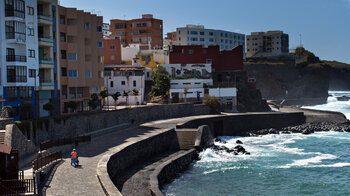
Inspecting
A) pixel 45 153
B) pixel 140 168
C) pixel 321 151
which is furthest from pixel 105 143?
pixel 321 151

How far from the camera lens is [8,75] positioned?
3781 centimetres

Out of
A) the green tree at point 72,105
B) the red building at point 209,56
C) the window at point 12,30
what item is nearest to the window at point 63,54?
the green tree at point 72,105

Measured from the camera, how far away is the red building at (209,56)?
79000 mm

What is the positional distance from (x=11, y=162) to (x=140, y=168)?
47.3 feet

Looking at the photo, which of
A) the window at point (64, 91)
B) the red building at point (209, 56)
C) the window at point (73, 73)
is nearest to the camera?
the window at point (64, 91)

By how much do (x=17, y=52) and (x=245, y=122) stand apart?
34.9 metres

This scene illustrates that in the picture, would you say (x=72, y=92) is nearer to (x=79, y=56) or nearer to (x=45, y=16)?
(x=79, y=56)

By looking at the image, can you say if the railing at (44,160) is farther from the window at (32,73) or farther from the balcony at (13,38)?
the balcony at (13,38)

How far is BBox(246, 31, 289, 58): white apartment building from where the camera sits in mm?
147375

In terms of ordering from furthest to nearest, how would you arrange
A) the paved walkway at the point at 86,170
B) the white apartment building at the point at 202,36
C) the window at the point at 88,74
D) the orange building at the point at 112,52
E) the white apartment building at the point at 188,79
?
the white apartment building at the point at 202,36 → the orange building at the point at 112,52 → the white apartment building at the point at 188,79 → the window at the point at 88,74 → the paved walkway at the point at 86,170

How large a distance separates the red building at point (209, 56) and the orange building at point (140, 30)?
23.8m

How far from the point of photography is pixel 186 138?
149ft

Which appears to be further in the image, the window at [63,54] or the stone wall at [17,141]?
the window at [63,54]

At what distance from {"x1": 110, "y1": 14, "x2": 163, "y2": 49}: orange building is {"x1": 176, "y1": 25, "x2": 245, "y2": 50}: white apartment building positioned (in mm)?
14749
